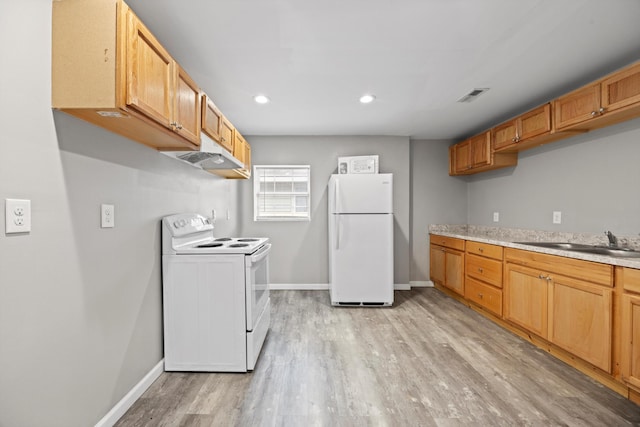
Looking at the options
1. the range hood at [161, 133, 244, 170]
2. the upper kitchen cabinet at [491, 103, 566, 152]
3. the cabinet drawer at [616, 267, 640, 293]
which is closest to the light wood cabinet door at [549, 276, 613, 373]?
the cabinet drawer at [616, 267, 640, 293]

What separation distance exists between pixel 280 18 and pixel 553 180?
10.4ft

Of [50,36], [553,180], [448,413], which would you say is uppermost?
[50,36]

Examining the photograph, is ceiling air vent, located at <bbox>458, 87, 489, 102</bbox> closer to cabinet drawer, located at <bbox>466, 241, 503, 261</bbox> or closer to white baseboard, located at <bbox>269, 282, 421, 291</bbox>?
cabinet drawer, located at <bbox>466, 241, 503, 261</bbox>

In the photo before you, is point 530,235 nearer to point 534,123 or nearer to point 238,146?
point 534,123

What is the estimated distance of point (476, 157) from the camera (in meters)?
3.80

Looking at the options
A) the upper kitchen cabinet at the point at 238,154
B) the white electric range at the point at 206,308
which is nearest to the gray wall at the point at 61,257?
the white electric range at the point at 206,308

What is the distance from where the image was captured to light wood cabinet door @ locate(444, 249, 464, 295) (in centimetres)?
362

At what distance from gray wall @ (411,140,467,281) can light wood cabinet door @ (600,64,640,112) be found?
242 centimetres

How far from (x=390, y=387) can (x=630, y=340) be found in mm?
1531

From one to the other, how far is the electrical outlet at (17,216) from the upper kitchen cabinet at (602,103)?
356 centimetres

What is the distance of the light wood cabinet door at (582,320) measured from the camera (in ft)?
6.18

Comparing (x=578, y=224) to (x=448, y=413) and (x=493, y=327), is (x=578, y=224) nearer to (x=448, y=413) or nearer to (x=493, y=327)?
(x=493, y=327)

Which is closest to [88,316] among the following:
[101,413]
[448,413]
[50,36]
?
[101,413]

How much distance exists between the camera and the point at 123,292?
169 centimetres
